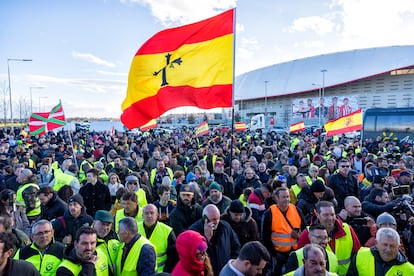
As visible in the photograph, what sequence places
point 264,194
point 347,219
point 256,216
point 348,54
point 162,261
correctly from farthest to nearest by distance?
point 348,54 → point 264,194 → point 256,216 → point 347,219 → point 162,261

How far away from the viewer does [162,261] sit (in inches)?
143

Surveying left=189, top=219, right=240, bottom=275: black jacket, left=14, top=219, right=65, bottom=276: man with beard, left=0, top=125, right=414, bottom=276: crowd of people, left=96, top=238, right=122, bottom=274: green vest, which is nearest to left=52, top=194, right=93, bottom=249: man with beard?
left=0, top=125, right=414, bottom=276: crowd of people

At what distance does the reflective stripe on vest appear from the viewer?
415 centimetres

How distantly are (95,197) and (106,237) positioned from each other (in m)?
2.72

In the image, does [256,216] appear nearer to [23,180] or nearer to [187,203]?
[187,203]

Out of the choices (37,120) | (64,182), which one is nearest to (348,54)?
(37,120)

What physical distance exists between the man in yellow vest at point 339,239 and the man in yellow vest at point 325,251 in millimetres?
236

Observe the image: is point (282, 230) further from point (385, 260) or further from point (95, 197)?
point (95, 197)

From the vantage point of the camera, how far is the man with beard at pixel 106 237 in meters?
3.21

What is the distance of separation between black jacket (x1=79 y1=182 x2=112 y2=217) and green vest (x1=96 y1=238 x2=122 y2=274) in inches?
116

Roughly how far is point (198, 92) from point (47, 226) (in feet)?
10.9

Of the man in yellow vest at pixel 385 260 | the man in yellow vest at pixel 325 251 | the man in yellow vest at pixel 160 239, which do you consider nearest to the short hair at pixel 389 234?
the man in yellow vest at pixel 385 260

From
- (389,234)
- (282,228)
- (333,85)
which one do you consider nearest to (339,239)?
(389,234)

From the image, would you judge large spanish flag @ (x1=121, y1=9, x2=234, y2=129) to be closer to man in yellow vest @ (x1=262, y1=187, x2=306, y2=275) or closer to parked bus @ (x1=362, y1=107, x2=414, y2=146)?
man in yellow vest @ (x1=262, y1=187, x2=306, y2=275)
